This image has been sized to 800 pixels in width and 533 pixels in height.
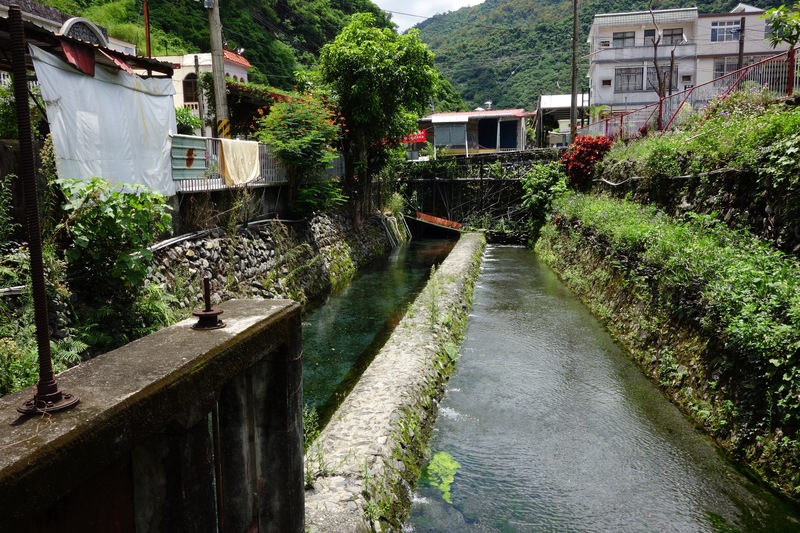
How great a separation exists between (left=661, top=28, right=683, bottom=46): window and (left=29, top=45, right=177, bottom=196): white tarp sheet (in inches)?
1749

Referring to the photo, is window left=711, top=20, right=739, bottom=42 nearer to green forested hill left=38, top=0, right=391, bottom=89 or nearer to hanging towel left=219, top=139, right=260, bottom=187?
green forested hill left=38, top=0, right=391, bottom=89

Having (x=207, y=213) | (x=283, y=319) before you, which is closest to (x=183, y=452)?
(x=283, y=319)

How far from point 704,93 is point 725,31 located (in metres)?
34.7

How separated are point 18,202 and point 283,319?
5.47 meters

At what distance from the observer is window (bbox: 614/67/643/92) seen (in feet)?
141

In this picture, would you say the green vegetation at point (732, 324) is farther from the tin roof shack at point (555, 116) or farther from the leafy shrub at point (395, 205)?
the tin roof shack at point (555, 116)

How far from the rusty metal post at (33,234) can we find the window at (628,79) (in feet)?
154

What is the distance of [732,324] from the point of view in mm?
6391

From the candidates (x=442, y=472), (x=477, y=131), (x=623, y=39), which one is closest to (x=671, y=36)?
(x=623, y=39)

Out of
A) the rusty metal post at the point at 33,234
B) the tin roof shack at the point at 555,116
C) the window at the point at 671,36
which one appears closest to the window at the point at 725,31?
the window at the point at 671,36

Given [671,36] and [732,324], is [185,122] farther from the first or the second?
[671,36]

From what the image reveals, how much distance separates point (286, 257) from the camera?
14.1 meters

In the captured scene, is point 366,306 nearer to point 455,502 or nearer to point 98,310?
point 98,310

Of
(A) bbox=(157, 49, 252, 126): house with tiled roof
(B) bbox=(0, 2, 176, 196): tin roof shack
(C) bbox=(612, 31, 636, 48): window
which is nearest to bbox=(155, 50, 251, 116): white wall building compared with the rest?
(A) bbox=(157, 49, 252, 126): house with tiled roof
